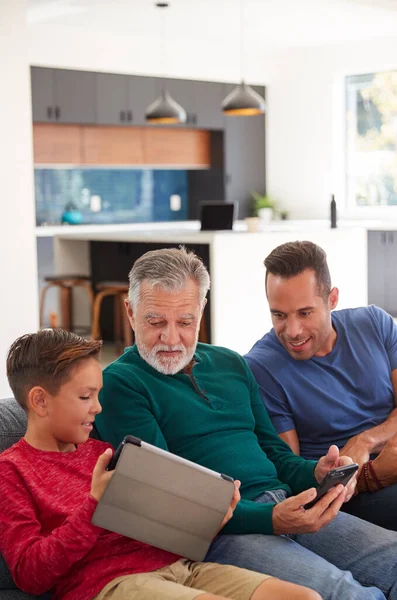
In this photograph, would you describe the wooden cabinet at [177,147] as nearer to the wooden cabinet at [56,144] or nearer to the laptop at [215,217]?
the wooden cabinet at [56,144]

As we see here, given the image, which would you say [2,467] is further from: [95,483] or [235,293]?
[235,293]

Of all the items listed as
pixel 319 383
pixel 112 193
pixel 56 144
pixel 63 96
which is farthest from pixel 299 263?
pixel 112 193

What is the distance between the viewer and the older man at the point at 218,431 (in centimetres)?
199

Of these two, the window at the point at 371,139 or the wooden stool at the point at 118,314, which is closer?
the wooden stool at the point at 118,314

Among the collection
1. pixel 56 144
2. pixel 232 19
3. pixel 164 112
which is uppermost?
pixel 232 19

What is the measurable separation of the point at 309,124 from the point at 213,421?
347 inches

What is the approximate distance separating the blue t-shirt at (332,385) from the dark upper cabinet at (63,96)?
21.9ft

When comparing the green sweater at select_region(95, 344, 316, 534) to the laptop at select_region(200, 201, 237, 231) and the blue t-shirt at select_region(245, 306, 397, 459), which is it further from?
the laptop at select_region(200, 201, 237, 231)

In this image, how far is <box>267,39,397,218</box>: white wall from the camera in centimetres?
1028

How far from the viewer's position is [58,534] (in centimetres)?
168

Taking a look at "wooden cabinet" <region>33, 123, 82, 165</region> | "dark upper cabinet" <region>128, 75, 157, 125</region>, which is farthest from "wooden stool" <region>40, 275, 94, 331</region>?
"dark upper cabinet" <region>128, 75, 157, 125</region>

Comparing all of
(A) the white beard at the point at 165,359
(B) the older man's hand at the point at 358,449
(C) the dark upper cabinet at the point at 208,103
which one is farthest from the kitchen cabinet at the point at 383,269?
(A) the white beard at the point at 165,359

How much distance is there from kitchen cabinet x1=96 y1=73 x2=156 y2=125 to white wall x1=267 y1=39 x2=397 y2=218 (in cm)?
184

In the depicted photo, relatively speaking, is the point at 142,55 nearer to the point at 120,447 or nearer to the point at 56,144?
the point at 56,144
